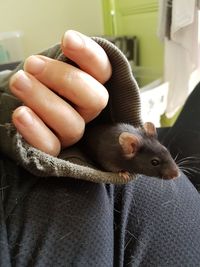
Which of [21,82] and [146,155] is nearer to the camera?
[21,82]

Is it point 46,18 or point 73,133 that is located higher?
point 73,133

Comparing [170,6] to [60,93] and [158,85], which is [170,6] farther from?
[60,93]

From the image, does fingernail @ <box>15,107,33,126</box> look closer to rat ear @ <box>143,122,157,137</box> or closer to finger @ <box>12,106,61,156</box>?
finger @ <box>12,106,61,156</box>

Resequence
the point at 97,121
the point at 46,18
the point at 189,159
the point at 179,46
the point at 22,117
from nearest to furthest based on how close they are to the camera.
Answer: the point at 22,117 → the point at 97,121 → the point at 189,159 → the point at 179,46 → the point at 46,18

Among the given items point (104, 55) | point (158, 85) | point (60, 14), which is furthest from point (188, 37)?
point (104, 55)

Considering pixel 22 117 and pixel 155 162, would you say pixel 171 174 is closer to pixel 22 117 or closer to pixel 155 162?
pixel 155 162

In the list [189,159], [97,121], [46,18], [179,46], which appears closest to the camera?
[97,121]

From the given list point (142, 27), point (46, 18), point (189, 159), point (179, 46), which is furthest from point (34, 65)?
point (46, 18)

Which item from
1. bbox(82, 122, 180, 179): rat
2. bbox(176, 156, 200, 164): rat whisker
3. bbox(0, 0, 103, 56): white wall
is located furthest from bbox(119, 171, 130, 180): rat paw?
bbox(0, 0, 103, 56): white wall

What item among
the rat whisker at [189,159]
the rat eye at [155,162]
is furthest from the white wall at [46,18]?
the rat eye at [155,162]
